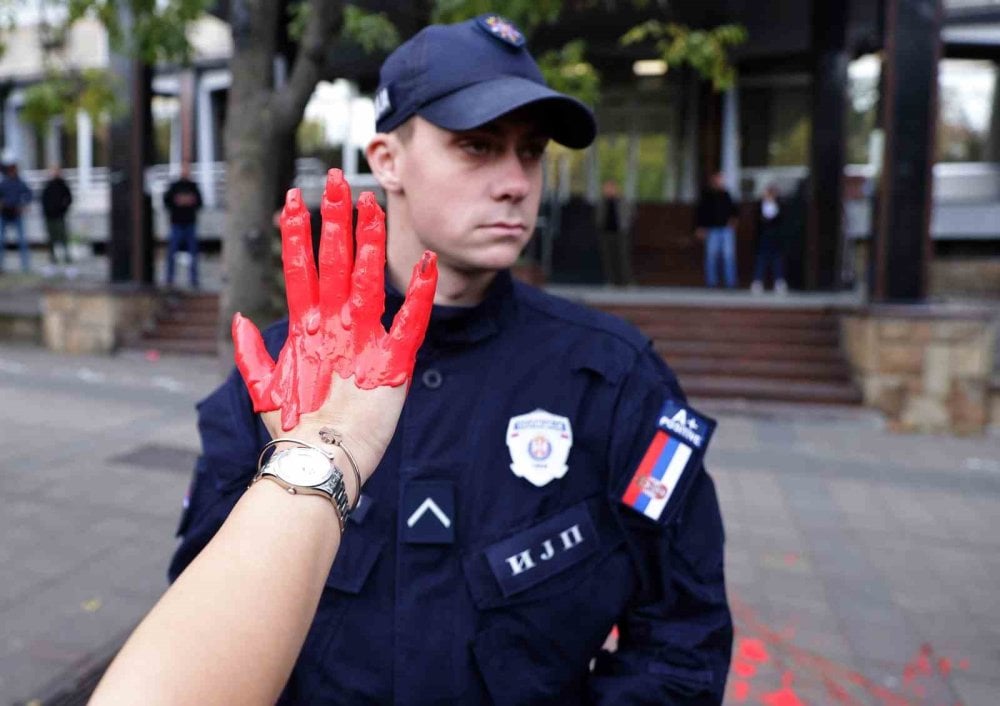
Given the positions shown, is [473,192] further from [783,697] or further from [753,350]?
[753,350]

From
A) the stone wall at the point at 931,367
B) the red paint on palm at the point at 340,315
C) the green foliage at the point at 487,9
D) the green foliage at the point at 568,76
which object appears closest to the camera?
the red paint on palm at the point at 340,315

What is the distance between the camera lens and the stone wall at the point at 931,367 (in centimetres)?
809

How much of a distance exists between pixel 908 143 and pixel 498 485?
26.5 feet

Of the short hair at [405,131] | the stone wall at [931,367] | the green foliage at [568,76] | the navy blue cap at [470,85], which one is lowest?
the stone wall at [931,367]

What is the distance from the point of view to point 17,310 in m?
12.1

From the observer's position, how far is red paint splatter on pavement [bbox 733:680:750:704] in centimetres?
328

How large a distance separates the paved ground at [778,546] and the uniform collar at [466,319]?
200 centimetres

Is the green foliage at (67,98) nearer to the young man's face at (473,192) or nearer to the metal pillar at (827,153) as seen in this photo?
the young man's face at (473,192)

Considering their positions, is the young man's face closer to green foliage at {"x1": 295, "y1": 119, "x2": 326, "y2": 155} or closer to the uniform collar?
the uniform collar

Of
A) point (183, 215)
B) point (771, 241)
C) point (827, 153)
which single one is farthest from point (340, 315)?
point (827, 153)

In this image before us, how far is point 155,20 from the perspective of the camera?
5492mm

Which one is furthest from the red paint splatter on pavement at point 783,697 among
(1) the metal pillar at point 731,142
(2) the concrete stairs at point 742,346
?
(1) the metal pillar at point 731,142

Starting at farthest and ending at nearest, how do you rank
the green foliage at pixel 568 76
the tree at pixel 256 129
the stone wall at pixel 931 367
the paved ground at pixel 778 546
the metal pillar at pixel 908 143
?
the metal pillar at pixel 908 143 < the stone wall at pixel 931 367 < the green foliage at pixel 568 76 < the tree at pixel 256 129 < the paved ground at pixel 778 546

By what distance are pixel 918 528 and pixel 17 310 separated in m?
11.5
